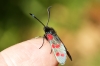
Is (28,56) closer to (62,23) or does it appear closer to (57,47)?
(57,47)

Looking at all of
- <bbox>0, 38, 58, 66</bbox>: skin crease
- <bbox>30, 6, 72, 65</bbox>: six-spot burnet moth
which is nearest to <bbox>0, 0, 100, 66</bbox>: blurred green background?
<bbox>30, 6, 72, 65</bbox>: six-spot burnet moth

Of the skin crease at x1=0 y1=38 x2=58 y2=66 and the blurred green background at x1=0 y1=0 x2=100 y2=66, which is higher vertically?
the blurred green background at x1=0 y1=0 x2=100 y2=66

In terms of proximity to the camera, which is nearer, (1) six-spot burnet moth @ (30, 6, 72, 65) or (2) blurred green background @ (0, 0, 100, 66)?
(1) six-spot burnet moth @ (30, 6, 72, 65)

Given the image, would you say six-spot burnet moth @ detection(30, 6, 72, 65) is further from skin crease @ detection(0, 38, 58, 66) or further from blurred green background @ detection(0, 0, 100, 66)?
blurred green background @ detection(0, 0, 100, 66)

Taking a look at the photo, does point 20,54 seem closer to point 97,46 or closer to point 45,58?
point 45,58

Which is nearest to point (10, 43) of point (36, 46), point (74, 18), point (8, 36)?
point (8, 36)
